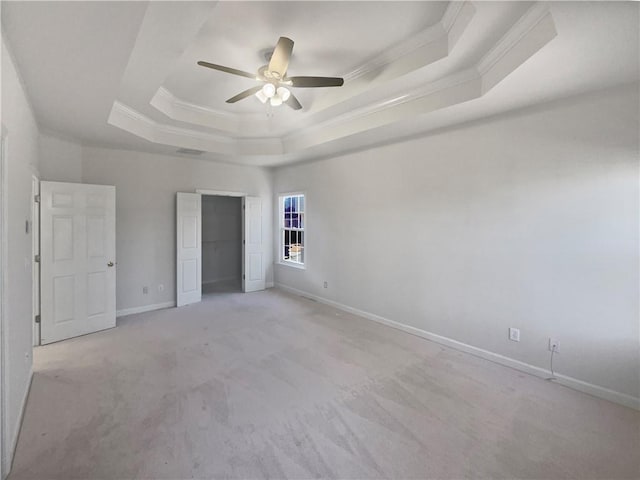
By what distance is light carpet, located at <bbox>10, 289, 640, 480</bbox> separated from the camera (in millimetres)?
1851

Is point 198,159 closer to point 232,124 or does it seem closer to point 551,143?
point 232,124

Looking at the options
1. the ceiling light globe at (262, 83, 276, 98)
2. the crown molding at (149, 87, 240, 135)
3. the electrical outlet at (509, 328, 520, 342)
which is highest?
the crown molding at (149, 87, 240, 135)

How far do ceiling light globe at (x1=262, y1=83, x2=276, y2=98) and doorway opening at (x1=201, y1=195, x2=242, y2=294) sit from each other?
4.78 meters

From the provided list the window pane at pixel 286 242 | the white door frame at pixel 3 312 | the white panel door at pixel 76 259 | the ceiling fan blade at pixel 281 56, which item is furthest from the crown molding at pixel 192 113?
the window pane at pixel 286 242

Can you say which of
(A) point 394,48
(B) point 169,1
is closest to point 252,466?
(B) point 169,1

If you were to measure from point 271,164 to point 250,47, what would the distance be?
A: 10.7 feet

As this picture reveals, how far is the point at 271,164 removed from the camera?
601 cm

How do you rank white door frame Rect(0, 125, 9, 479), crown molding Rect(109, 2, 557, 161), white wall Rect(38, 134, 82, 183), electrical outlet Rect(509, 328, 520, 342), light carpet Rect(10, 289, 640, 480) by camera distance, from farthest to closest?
1. white wall Rect(38, 134, 82, 183)
2. electrical outlet Rect(509, 328, 520, 342)
3. crown molding Rect(109, 2, 557, 161)
4. light carpet Rect(10, 289, 640, 480)
5. white door frame Rect(0, 125, 9, 479)

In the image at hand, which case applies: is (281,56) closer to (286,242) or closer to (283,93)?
(283,93)

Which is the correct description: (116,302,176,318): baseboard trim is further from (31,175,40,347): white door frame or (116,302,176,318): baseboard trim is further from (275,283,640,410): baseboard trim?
(275,283,640,410): baseboard trim

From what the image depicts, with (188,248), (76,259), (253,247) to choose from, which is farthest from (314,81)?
(253,247)

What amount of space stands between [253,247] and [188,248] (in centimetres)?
134

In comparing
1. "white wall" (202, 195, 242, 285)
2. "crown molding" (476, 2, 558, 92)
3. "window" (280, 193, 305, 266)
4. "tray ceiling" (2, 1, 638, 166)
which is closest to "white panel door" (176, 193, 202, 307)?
"tray ceiling" (2, 1, 638, 166)

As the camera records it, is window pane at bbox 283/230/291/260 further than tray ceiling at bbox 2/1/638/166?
Yes
